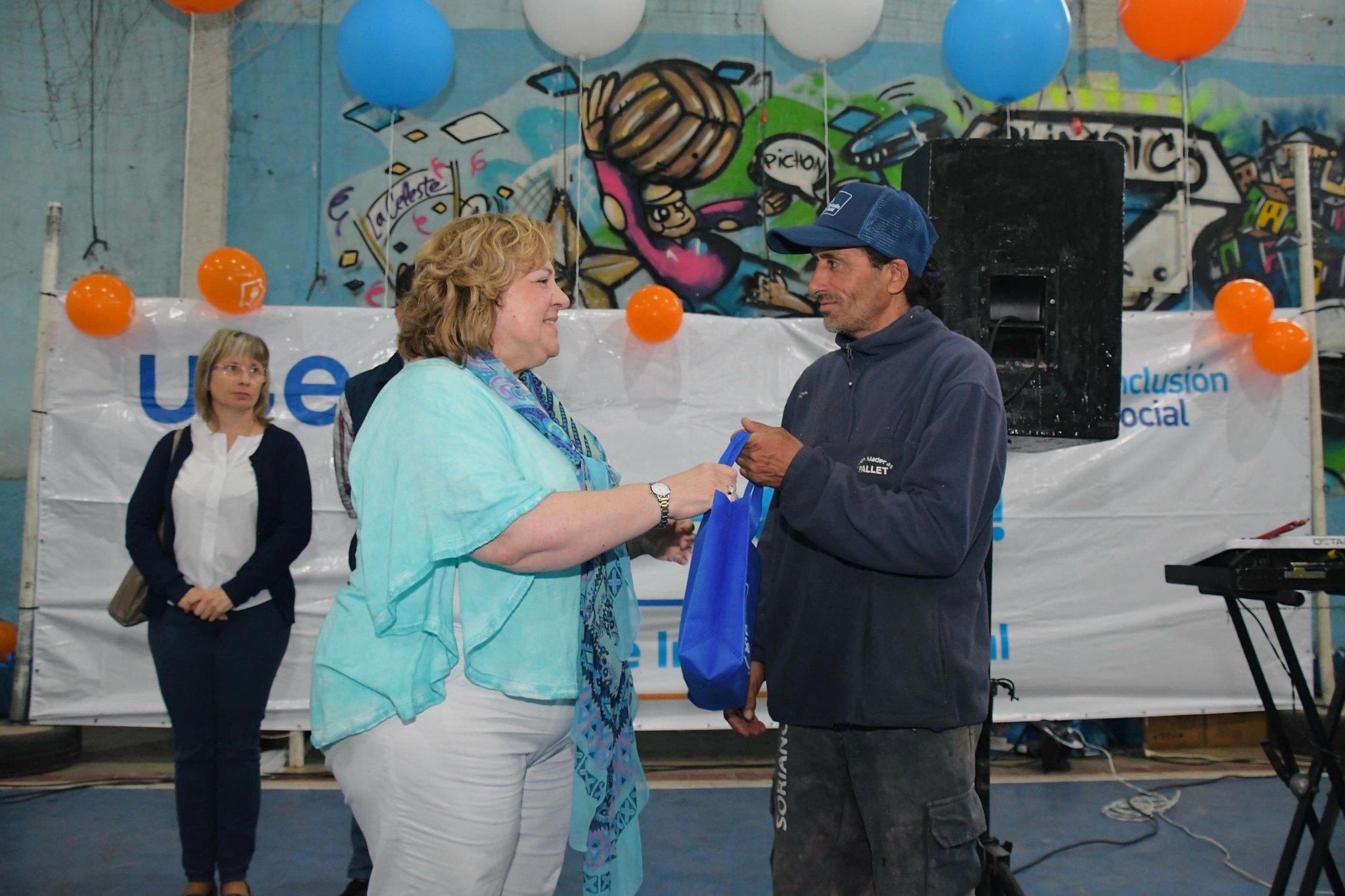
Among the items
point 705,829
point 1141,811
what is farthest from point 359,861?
point 1141,811

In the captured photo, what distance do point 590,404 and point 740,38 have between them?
8.15 ft

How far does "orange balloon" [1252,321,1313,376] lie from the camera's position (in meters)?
4.83

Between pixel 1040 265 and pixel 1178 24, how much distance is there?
2.64 metres

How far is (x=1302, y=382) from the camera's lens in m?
5.00

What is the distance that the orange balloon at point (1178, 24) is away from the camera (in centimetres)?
455

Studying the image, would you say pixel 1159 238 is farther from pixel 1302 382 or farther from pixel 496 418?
pixel 496 418

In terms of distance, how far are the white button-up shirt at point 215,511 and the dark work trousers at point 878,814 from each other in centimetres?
187

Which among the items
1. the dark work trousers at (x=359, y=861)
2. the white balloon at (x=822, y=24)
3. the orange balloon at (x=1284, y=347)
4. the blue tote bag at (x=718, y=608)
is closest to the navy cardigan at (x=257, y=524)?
the dark work trousers at (x=359, y=861)

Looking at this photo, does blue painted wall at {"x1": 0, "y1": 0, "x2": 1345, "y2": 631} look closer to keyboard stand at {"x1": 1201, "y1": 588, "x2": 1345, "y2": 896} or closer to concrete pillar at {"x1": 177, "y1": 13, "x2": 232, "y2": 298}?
concrete pillar at {"x1": 177, "y1": 13, "x2": 232, "y2": 298}

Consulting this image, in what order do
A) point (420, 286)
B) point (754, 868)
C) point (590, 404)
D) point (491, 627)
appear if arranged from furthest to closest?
point (590, 404), point (754, 868), point (420, 286), point (491, 627)

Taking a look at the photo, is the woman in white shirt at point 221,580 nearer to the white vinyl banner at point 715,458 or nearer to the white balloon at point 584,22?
the white vinyl banner at point 715,458

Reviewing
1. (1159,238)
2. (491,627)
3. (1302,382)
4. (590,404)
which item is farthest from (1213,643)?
(491,627)

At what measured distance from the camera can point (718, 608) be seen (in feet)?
6.81

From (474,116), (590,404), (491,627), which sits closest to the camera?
Answer: (491,627)
